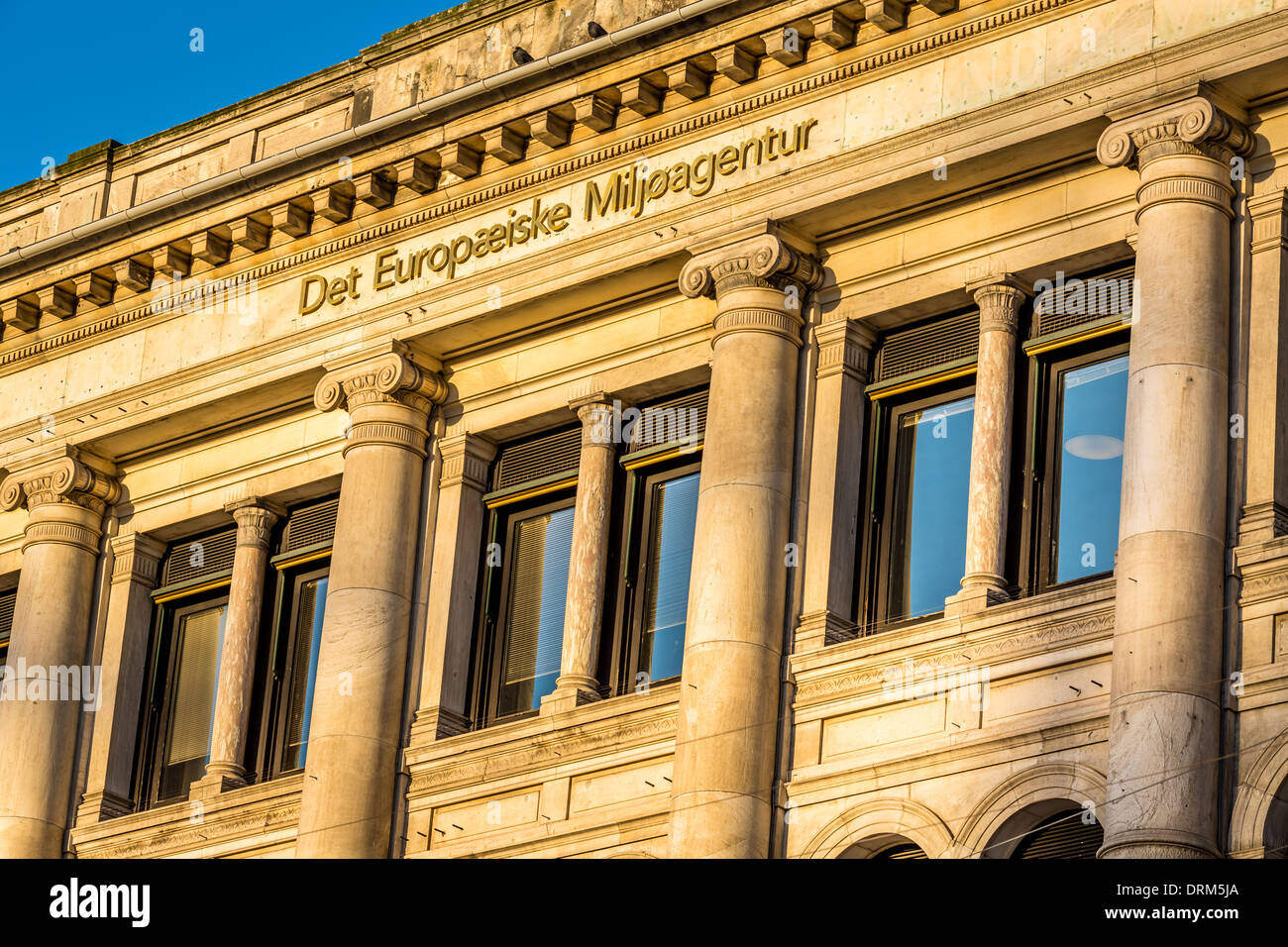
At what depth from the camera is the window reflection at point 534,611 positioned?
32.8 m

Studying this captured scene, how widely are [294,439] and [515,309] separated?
12.8 feet

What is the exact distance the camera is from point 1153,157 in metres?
28.5

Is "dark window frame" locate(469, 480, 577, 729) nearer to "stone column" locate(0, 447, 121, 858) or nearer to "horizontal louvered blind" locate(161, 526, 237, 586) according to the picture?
"horizontal louvered blind" locate(161, 526, 237, 586)

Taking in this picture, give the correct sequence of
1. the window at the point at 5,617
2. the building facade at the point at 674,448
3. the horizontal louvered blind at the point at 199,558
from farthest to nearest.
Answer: the window at the point at 5,617, the horizontal louvered blind at the point at 199,558, the building facade at the point at 674,448

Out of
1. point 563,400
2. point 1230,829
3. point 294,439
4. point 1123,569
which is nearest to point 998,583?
point 1123,569

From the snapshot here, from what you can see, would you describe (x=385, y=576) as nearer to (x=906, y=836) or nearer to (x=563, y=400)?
(x=563, y=400)

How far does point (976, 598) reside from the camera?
1129 inches

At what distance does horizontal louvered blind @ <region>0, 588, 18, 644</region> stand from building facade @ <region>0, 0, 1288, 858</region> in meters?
0.10

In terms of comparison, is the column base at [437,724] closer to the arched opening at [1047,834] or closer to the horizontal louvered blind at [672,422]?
the horizontal louvered blind at [672,422]

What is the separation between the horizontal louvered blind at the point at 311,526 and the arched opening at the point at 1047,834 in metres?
10.6

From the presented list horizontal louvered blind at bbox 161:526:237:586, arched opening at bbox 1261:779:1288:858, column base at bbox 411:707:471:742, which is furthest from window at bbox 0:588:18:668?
arched opening at bbox 1261:779:1288:858

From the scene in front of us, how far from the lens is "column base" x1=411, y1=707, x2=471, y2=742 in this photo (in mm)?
32531

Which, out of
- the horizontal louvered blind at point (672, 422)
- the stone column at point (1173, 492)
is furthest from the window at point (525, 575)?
the stone column at point (1173, 492)

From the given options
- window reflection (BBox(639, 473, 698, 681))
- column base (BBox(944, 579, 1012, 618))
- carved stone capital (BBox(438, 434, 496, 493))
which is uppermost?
carved stone capital (BBox(438, 434, 496, 493))
